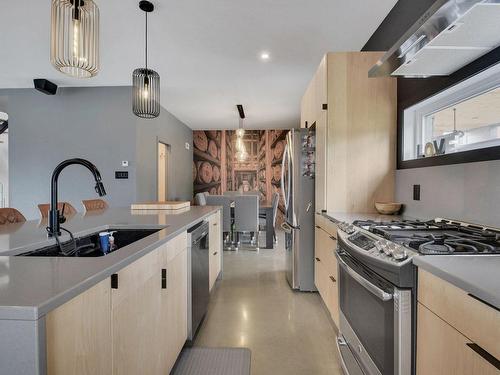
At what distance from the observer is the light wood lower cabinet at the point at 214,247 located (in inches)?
103

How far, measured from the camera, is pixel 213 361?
1759mm

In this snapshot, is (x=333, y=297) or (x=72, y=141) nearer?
(x=333, y=297)

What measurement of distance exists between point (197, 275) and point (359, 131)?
1.64m

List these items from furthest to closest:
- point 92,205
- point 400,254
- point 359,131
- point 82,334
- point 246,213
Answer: point 246,213 < point 92,205 < point 359,131 < point 400,254 < point 82,334

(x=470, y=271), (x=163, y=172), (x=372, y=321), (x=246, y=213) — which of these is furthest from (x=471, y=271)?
(x=163, y=172)

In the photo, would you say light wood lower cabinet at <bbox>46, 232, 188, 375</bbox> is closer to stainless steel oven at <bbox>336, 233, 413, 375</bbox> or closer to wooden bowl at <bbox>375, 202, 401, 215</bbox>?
stainless steel oven at <bbox>336, 233, 413, 375</bbox>

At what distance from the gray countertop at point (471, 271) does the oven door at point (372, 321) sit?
0.53 feet

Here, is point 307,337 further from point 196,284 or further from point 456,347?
point 456,347

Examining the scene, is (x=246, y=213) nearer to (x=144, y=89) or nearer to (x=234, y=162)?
(x=144, y=89)

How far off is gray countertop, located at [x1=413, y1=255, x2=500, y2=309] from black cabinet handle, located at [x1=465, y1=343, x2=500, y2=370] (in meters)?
0.12

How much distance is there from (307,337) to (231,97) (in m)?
3.79

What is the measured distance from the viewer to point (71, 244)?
1288 mm

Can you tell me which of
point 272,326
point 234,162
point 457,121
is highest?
point 234,162

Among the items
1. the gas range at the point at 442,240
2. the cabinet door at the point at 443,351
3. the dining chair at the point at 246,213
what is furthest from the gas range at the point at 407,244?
the dining chair at the point at 246,213
